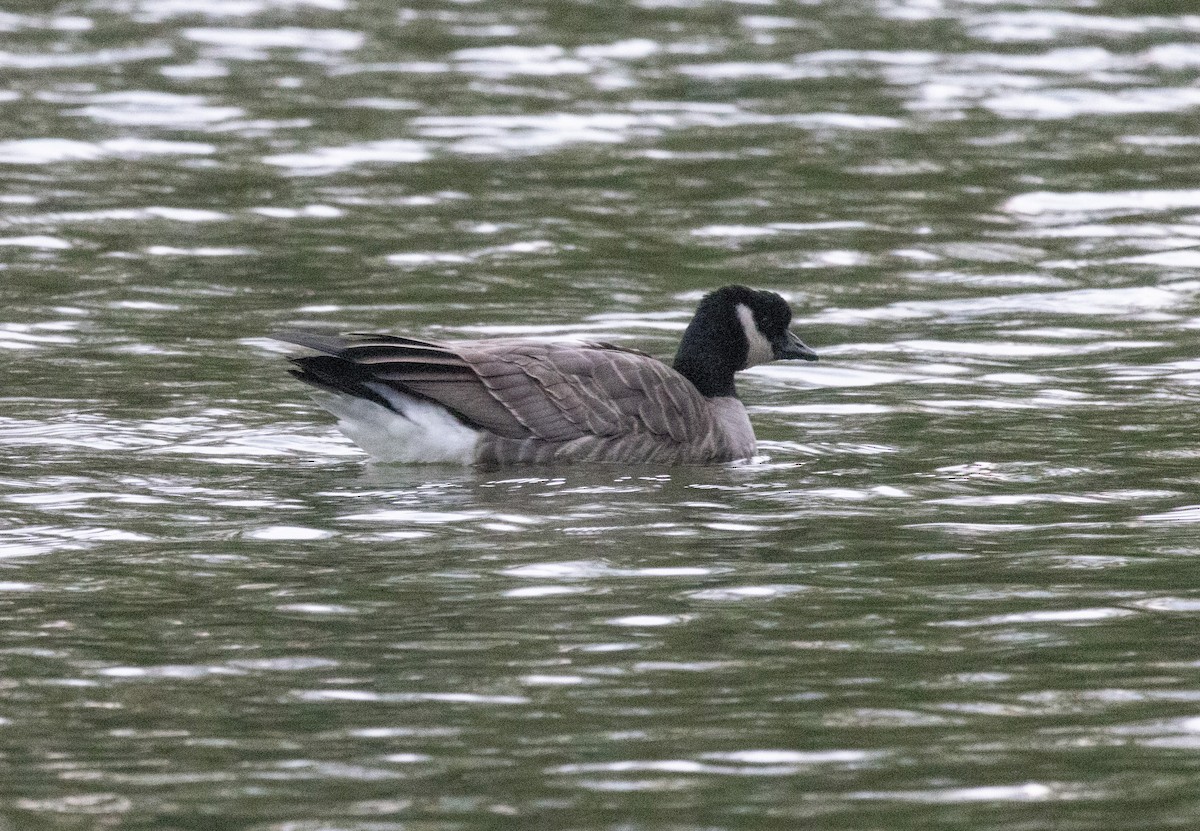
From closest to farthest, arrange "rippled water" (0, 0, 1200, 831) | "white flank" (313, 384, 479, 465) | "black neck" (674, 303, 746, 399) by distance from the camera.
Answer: "rippled water" (0, 0, 1200, 831) < "white flank" (313, 384, 479, 465) < "black neck" (674, 303, 746, 399)

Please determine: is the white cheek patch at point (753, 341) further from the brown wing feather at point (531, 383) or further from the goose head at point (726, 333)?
the brown wing feather at point (531, 383)

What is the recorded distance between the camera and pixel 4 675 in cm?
696

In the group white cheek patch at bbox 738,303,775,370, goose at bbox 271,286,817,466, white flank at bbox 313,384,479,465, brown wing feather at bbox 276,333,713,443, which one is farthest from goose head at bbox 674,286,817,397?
white flank at bbox 313,384,479,465

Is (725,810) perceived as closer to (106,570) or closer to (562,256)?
(106,570)

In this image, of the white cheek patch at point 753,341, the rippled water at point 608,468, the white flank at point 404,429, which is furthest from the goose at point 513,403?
the white cheek patch at point 753,341

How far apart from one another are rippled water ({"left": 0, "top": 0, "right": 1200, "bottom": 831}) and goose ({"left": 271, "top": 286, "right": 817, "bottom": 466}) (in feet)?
0.71

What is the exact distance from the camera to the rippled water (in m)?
6.27

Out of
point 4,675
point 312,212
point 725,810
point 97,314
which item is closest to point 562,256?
point 312,212

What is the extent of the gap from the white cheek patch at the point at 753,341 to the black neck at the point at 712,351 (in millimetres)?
32

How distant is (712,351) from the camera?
38.6ft

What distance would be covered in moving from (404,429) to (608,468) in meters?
1.02

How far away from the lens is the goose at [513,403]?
10391mm

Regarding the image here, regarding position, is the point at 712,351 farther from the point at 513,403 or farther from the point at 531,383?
the point at 513,403

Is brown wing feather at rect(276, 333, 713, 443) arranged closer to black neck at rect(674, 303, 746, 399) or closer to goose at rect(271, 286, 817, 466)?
goose at rect(271, 286, 817, 466)
